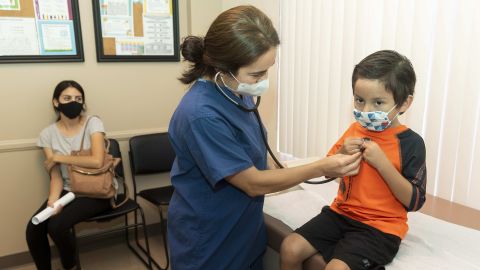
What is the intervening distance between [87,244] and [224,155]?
1.99 m

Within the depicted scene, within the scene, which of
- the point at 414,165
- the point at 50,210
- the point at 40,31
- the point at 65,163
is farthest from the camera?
the point at 40,31

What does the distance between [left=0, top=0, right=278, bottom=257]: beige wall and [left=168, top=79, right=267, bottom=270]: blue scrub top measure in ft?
4.75

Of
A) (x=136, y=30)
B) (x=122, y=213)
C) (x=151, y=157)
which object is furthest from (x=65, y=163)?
(x=136, y=30)

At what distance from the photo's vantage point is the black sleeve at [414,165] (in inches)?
42.7

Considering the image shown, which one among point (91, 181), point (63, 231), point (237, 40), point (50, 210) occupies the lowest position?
point (63, 231)

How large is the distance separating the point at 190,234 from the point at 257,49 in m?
0.61

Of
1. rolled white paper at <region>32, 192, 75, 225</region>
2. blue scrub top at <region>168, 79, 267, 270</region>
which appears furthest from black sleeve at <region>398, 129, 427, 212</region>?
rolled white paper at <region>32, 192, 75, 225</region>

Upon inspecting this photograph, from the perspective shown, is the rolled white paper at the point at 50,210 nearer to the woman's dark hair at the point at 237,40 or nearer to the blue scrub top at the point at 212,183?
the blue scrub top at the point at 212,183

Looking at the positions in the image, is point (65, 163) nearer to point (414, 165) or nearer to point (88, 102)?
point (88, 102)

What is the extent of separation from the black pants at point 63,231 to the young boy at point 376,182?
1.29 m

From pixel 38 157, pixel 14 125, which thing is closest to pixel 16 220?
pixel 38 157

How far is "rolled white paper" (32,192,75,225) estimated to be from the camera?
192 cm

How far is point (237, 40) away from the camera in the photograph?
0.98 metres

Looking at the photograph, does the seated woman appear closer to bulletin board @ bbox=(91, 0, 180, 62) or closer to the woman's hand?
the woman's hand
